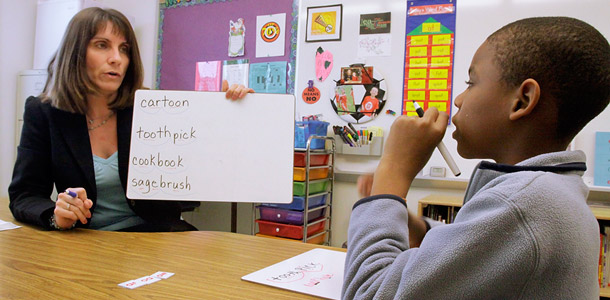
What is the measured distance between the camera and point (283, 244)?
1001mm

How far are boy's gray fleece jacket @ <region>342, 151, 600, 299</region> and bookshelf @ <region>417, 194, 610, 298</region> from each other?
61.0 inches

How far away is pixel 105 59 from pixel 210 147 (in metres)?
0.51

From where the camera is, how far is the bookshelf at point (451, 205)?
1.90 metres

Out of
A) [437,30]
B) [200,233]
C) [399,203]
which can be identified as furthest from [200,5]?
[399,203]

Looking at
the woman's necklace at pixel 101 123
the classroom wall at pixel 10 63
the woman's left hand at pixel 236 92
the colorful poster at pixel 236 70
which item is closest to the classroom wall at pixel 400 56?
the colorful poster at pixel 236 70

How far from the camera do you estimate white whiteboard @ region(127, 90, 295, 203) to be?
1224 mm

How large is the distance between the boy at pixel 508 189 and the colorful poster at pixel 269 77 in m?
2.40

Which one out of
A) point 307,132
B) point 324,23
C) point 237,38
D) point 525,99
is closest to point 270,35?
point 237,38

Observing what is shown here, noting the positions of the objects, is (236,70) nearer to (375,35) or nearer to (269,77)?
(269,77)

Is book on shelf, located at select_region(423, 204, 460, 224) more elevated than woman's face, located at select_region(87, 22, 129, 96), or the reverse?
woman's face, located at select_region(87, 22, 129, 96)

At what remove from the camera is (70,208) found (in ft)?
3.40

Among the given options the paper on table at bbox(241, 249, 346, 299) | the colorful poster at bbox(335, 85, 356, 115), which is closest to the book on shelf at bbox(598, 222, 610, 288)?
the colorful poster at bbox(335, 85, 356, 115)

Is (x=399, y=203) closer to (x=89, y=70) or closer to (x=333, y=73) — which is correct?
(x=89, y=70)

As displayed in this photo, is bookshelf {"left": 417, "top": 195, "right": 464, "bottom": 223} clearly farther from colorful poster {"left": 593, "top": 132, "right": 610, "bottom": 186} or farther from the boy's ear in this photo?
the boy's ear
